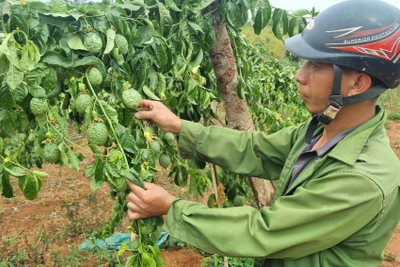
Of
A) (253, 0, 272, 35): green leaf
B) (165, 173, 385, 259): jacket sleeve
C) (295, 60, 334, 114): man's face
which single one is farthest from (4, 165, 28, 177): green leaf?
(253, 0, 272, 35): green leaf

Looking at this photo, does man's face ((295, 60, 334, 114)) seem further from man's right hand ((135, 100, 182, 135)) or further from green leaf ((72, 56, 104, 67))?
green leaf ((72, 56, 104, 67))

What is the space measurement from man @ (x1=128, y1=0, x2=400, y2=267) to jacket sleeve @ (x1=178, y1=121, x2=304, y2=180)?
410 mm

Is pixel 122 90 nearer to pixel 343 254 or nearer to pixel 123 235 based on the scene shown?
pixel 343 254

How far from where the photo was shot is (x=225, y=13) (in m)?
1.93

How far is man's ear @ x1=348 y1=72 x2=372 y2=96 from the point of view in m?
1.45

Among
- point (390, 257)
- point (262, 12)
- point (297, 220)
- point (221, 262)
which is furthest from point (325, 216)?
point (390, 257)

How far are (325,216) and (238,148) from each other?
771mm

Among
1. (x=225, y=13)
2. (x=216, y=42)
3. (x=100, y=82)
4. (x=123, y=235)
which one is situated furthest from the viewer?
(x=123, y=235)

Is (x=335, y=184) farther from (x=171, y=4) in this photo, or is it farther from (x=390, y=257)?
(x=390, y=257)

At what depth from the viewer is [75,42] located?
1.31 m

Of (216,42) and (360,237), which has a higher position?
(216,42)

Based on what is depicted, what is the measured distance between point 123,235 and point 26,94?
341cm

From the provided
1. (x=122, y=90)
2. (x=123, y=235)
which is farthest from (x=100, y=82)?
(x=123, y=235)

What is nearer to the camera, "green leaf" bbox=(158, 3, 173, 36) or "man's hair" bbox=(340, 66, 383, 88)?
"man's hair" bbox=(340, 66, 383, 88)
